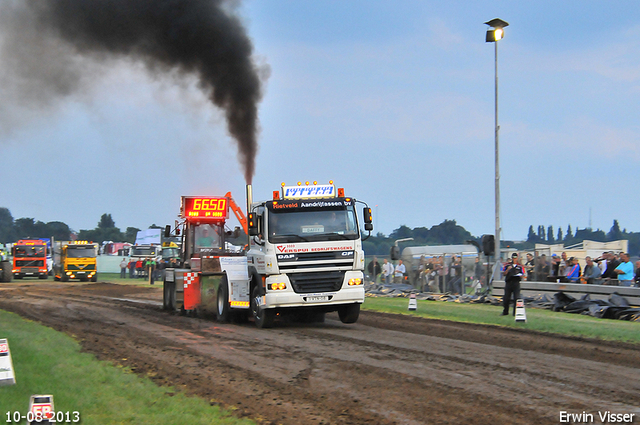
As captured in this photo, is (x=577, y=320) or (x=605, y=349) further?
(x=577, y=320)

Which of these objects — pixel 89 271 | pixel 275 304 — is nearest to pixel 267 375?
pixel 275 304

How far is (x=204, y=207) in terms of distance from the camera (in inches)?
807

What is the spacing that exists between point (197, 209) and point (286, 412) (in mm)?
13953

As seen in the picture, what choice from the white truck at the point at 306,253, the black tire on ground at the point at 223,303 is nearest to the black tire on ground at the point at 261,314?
the white truck at the point at 306,253

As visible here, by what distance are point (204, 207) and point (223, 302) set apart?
394cm

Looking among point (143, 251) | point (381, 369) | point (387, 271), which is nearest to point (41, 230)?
point (143, 251)

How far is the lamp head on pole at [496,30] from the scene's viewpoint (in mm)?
28453

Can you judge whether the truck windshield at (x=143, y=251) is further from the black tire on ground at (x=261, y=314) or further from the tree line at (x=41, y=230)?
the tree line at (x=41, y=230)

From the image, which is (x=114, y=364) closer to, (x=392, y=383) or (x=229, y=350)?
→ (x=229, y=350)

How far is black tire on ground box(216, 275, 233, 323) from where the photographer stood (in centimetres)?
1739

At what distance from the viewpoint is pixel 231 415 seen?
6875 mm

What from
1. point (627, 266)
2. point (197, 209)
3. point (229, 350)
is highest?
point (197, 209)

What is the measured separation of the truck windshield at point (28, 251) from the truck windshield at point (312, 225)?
46661 millimetres

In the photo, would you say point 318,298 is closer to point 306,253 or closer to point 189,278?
point 306,253
